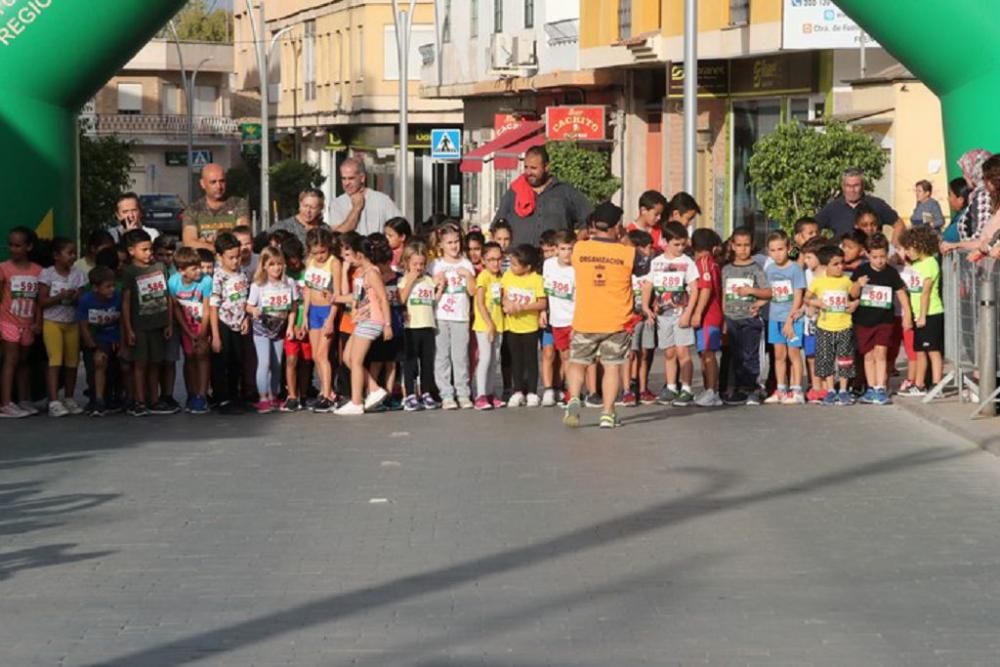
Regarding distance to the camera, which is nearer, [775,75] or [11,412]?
[11,412]

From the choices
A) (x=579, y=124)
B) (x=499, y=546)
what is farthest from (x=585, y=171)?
(x=499, y=546)

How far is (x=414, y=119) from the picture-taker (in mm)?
70125

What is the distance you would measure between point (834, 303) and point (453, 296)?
9.79 ft

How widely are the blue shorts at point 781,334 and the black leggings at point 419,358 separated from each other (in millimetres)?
2694

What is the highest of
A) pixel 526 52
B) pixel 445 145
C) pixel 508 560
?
pixel 526 52

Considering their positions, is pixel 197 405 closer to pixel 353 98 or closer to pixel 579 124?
pixel 579 124

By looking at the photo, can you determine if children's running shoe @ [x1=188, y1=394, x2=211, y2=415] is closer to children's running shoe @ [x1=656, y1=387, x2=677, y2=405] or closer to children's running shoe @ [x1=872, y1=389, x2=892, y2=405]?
children's running shoe @ [x1=656, y1=387, x2=677, y2=405]

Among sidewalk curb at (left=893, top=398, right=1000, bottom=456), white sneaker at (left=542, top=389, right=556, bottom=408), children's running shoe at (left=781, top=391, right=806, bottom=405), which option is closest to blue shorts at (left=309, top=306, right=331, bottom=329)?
white sneaker at (left=542, top=389, right=556, bottom=408)

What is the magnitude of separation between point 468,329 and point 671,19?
75.8 feet

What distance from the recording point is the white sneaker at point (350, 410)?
17122mm

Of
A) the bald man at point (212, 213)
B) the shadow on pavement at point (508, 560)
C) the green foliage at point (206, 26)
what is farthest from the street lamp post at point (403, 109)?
the green foliage at point (206, 26)

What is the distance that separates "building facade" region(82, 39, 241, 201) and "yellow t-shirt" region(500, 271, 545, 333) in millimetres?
79422

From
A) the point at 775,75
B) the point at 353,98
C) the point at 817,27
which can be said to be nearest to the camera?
the point at 817,27

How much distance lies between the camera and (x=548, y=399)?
58.2ft
